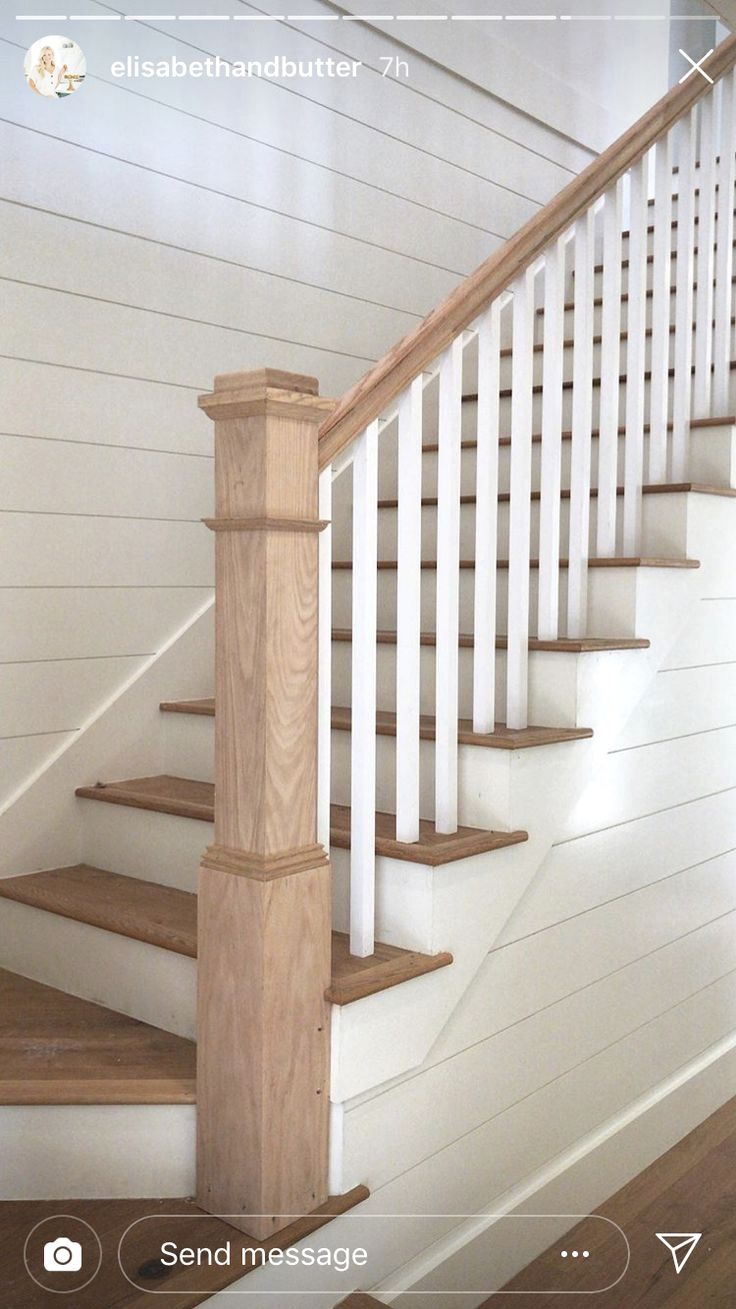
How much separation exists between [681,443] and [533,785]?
888 millimetres

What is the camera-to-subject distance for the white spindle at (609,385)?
2197mm

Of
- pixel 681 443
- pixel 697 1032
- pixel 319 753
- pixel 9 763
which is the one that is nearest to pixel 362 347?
pixel 681 443

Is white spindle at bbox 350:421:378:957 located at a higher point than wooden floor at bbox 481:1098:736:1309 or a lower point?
higher

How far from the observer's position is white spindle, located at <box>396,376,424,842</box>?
1.73 m

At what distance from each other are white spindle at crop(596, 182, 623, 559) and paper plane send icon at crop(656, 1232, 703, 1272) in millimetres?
1278

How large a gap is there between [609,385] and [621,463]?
63 centimetres

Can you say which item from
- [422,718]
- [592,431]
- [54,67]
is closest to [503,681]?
[422,718]

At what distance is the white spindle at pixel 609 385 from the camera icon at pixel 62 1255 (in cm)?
147

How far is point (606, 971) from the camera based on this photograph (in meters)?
2.25

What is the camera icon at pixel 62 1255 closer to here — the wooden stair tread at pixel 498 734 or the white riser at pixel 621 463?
the wooden stair tread at pixel 498 734

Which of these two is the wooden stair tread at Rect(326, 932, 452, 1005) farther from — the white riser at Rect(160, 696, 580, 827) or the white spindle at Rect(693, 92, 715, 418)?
the white spindle at Rect(693, 92, 715, 418)

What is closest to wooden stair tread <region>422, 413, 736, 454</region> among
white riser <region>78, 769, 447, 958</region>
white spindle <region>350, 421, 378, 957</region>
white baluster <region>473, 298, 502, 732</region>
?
white baluster <region>473, 298, 502, 732</region>

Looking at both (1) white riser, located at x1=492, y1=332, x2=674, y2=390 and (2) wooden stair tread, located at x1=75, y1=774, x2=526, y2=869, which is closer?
(2) wooden stair tread, located at x1=75, y1=774, x2=526, y2=869

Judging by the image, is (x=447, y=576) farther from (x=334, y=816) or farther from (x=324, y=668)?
(x=334, y=816)
